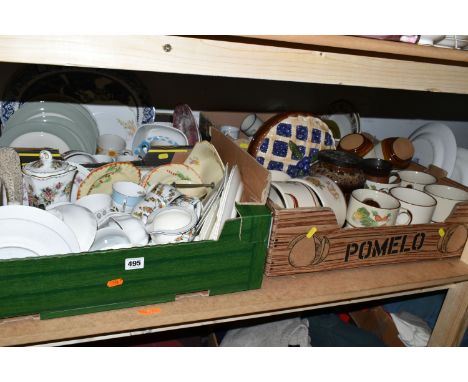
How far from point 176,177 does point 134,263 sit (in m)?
0.34

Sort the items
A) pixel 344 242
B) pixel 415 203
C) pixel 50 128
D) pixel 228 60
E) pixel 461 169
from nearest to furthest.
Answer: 1. pixel 228 60
2. pixel 344 242
3. pixel 415 203
4. pixel 50 128
5. pixel 461 169

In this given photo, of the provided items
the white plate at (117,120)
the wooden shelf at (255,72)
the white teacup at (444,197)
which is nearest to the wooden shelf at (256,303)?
the wooden shelf at (255,72)

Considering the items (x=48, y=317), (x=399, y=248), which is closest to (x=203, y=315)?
(x=48, y=317)

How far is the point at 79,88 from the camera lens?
121cm

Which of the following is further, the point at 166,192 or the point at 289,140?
the point at 289,140

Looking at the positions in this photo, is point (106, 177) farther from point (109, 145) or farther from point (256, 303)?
point (256, 303)

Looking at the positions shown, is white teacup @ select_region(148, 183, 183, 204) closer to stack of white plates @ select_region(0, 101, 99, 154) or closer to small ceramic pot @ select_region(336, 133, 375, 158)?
stack of white plates @ select_region(0, 101, 99, 154)

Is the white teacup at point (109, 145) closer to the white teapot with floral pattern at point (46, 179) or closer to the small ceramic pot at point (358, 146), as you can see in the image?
the white teapot with floral pattern at point (46, 179)

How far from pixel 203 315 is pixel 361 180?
49 cm

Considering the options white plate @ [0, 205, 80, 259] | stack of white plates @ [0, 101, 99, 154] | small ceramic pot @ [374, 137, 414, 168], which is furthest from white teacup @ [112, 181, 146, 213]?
small ceramic pot @ [374, 137, 414, 168]

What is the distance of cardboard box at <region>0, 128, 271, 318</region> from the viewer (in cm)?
65

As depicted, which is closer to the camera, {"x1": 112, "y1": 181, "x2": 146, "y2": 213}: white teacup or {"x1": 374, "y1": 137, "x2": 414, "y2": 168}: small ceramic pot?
{"x1": 112, "y1": 181, "x2": 146, "y2": 213}: white teacup

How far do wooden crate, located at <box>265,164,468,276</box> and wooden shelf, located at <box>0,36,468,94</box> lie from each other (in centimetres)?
26

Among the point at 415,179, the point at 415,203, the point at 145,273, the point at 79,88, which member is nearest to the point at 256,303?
the point at 145,273
